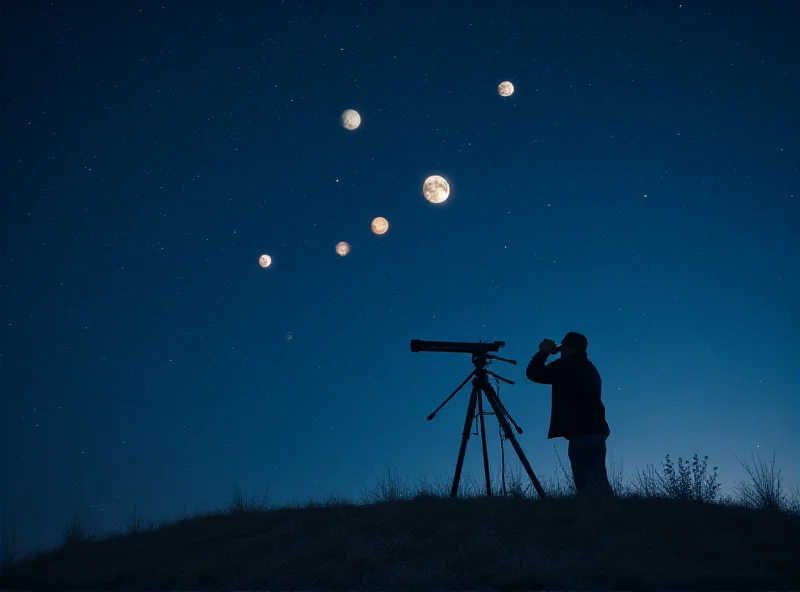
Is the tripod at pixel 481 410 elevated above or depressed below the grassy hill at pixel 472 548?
above

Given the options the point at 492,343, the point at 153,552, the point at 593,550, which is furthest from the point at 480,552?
the point at 153,552

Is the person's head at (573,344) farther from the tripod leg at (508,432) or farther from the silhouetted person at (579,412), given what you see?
the tripod leg at (508,432)

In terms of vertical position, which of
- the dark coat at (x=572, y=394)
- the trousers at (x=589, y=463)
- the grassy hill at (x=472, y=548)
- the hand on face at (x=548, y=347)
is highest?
the hand on face at (x=548, y=347)

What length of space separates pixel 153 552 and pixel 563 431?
17.7ft

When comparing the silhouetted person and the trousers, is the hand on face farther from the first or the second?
the trousers

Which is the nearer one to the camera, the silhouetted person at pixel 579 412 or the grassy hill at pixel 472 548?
the grassy hill at pixel 472 548

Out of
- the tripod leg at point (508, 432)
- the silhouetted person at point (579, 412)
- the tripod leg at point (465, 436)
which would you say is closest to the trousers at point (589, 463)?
the silhouetted person at point (579, 412)

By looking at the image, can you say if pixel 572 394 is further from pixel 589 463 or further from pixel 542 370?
pixel 589 463

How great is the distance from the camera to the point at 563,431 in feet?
23.1

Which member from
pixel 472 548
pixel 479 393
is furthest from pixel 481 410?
pixel 472 548

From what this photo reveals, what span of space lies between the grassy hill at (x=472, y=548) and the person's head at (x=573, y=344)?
6.11ft

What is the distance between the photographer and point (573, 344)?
24.4 feet

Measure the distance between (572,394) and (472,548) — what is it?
252cm

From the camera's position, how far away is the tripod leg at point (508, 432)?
24.8 feet
